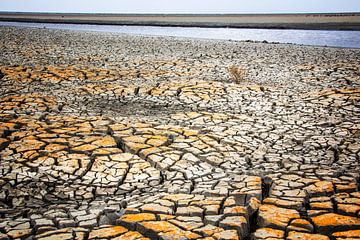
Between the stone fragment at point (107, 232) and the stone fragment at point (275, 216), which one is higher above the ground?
the stone fragment at point (275, 216)

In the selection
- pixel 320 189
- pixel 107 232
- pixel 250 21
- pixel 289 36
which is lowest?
pixel 107 232

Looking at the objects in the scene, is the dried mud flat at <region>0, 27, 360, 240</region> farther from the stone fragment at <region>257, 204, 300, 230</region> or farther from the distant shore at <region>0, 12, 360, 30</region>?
the distant shore at <region>0, 12, 360, 30</region>

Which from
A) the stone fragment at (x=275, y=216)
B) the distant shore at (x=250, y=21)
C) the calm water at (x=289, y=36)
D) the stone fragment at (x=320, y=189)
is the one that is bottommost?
the stone fragment at (x=275, y=216)

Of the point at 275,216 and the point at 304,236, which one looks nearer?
the point at 304,236

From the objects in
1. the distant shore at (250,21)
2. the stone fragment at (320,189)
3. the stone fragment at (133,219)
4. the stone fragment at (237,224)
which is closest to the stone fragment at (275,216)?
the stone fragment at (237,224)

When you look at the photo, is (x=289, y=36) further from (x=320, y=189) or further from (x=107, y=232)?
(x=107, y=232)

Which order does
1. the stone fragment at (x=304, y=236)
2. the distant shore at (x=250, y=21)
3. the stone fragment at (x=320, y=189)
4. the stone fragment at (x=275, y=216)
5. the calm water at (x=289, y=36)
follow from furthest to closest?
1. the distant shore at (x=250, y=21)
2. the calm water at (x=289, y=36)
3. the stone fragment at (x=320, y=189)
4. the stone fragment at (x=275, y=216)
5. the stone fragment at (x=304, y=236)

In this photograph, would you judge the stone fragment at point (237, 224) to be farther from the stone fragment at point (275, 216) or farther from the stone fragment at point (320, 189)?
the stone fragment at point (320, 189)

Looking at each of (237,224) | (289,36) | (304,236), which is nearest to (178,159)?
(237,224)

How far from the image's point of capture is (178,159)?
10.1ft

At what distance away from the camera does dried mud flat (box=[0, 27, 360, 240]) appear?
→ 213 cm

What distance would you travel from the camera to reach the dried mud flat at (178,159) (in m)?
2.13

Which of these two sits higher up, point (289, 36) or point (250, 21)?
point (250, 21)

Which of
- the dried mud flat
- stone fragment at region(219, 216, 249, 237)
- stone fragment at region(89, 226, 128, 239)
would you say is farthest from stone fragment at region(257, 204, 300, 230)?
stone fragment at region(89, 226, 128, 239)
